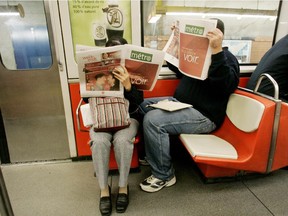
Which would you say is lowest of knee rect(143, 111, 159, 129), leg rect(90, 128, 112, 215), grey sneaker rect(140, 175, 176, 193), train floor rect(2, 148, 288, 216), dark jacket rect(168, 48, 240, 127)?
train floor rect(2, 148, 288, 216)

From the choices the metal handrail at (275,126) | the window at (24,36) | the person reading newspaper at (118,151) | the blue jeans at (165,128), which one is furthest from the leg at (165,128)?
the window at (24,36)

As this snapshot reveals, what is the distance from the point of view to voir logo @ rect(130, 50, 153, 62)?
1513 millimetres

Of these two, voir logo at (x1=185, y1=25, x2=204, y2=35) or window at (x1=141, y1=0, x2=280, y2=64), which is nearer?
voir logo at (x1=185, y1=25, x2=204, y2=35)

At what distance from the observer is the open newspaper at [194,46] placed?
1.52m

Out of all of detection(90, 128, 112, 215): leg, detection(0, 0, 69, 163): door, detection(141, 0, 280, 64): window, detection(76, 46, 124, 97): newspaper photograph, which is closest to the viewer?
detection(76, 46, 124, 97): newspaper photograph

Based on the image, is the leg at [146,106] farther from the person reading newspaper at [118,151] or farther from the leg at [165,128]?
the person reading newspaper at [118,151]

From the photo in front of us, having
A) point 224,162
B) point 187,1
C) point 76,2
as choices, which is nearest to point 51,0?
point 76,2

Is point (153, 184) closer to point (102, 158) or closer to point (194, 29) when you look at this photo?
point (102, 158)

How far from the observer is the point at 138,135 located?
1.85 m

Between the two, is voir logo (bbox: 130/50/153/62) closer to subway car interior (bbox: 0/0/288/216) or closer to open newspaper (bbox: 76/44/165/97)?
open newspaper (bbox: 76/44/165/97)

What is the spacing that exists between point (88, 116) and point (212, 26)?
3.54 feet

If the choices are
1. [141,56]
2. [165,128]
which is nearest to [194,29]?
[141,56]

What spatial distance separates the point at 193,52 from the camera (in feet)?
5.32

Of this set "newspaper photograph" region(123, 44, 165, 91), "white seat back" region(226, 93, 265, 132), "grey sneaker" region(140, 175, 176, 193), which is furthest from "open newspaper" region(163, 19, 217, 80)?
"grey sneaker" region(140, 175, 176, 193)
